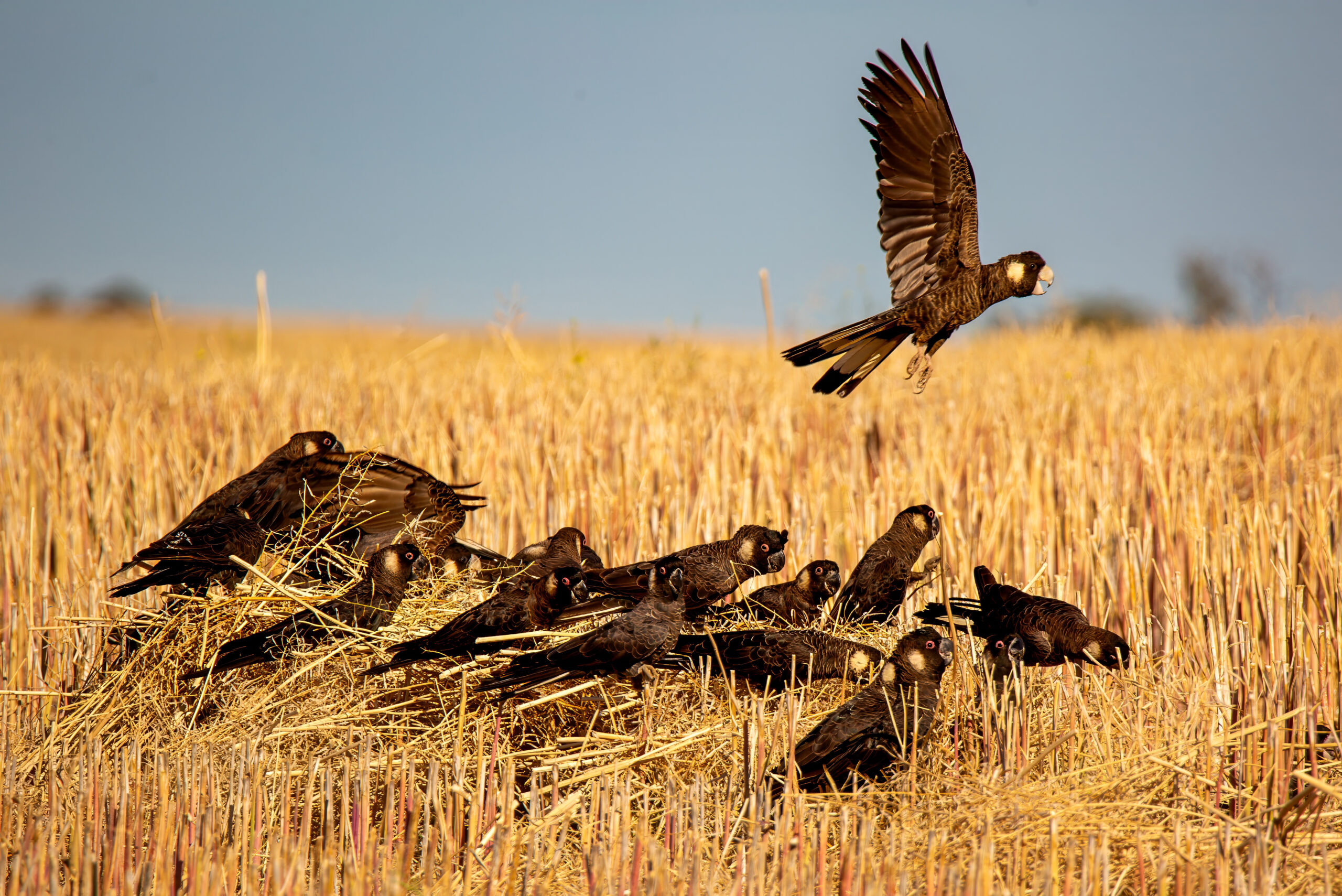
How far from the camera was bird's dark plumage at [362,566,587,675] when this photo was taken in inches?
130

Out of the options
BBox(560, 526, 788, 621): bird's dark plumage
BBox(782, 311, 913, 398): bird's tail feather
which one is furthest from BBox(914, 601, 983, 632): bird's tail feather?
BBox(782, 311, 913, 398): bird's tail feather

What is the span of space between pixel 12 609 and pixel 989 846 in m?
4.34

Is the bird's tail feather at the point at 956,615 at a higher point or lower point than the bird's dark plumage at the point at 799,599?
lower

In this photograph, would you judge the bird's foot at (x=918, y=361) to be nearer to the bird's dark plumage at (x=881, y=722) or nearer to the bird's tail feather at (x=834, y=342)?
the bird's tail feather at (x=834, y=342)

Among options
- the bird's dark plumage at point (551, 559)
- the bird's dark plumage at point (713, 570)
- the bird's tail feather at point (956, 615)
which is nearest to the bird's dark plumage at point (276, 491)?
the bird's dark plumage at point (551, 559)

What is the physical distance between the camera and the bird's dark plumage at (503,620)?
3.29m

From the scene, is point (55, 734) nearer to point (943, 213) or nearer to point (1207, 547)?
point (943, 213)

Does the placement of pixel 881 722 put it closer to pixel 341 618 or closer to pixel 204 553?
pixel 341 618

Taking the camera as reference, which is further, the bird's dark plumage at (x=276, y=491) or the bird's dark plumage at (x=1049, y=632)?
the bird's dark plumage at (x=276, y=491)

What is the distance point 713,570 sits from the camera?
365 centimetres

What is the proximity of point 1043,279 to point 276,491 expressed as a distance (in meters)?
2.91

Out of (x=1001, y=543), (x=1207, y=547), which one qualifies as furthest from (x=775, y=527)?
(x=1207, y=547)

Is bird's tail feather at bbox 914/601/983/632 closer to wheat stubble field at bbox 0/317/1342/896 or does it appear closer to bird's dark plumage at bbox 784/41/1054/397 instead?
wheat stubble field at bbox 0/317/1342/896

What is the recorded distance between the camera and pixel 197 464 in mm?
5738
